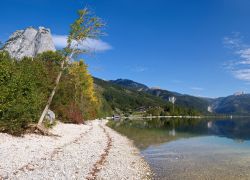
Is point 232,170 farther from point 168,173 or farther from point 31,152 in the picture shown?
point 31,152

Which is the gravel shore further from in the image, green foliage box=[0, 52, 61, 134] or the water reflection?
the water reflection

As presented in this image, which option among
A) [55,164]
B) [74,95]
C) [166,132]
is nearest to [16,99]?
[55,164]

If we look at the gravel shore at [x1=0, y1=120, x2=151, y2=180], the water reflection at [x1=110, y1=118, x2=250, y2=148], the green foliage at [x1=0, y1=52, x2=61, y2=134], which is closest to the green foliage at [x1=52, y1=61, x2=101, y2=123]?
the water reflection at [x1=110, y1=118, x2=250, y2=148]

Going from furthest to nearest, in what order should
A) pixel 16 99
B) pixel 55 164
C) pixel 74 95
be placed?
1. pixel 74 95
2. pixel 16 99
3. pixel 55 164

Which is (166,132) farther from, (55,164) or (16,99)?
(55,164)

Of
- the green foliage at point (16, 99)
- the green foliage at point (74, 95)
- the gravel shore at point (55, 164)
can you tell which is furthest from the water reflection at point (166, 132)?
the gravel shore at point (55, 164)

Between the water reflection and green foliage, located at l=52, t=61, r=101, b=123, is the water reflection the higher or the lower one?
the lower one

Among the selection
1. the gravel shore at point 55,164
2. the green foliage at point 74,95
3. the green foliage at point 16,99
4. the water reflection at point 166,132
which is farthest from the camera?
the green foliage at point 74,95

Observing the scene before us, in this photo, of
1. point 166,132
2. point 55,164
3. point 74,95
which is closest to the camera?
point 55,164

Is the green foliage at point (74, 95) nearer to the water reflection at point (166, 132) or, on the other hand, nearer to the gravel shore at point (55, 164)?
the water reflection at point (166, 132)

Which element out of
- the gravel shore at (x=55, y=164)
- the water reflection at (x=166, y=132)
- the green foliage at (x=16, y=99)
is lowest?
the gravel shore at (x=55, y=164)

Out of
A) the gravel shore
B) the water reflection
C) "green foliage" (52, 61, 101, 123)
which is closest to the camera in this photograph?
the gravel shore

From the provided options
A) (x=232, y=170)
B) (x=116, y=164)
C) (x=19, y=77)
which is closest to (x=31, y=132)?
(x=19, y=77)

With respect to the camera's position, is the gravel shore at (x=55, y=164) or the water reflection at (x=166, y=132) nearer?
the gravel shore at (x=55, y=164)
